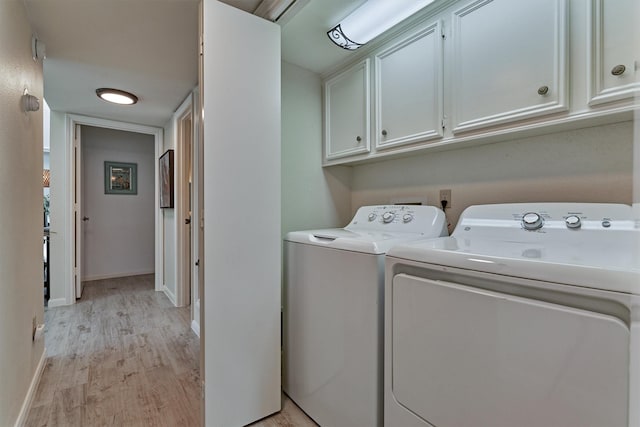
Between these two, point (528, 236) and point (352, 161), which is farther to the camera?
point (352, 161)

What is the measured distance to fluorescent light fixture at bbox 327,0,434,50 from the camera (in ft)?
4.69

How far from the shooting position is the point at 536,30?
1.14 m

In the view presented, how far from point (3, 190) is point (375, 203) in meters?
2.00

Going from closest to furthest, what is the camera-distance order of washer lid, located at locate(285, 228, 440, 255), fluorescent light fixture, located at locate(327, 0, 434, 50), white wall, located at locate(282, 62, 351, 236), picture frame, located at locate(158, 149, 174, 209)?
1. washer lid, located at locate(285, 228, 440, 255)
2. fluorescent light fixture, located at locate(327, 0, 434, 50)
3. white wall, located at locate(282, 62, 351, 236)
4. picture frame, located at locate(158, 149, 174, 209)

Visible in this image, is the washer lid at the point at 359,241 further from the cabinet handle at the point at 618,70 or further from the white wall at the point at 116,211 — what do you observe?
the white wall at the point at 116,211

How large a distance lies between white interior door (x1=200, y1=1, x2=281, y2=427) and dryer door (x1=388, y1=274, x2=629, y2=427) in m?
0.75

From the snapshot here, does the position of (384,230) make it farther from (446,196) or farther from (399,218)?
(446,196)

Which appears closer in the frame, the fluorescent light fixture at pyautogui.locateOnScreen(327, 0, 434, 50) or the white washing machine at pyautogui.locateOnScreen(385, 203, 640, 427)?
the white washing machine at pyautogui.locateOnScreen(385, 203, 640, 427)

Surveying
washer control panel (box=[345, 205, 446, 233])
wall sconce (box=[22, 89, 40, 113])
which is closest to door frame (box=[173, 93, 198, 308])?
wall sconce (box=[22, 89, 40, 113])

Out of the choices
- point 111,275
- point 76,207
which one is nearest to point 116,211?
point 111,275

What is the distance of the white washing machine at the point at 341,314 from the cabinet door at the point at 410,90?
1.39 ft

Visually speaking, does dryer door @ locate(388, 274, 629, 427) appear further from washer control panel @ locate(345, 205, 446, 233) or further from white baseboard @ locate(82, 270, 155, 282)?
white baseboard @ locate(82, 270, 155, 282)

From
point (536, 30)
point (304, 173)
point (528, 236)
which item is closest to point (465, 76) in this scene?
point (536, 30)

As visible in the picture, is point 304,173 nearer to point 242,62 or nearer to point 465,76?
point 242,62
